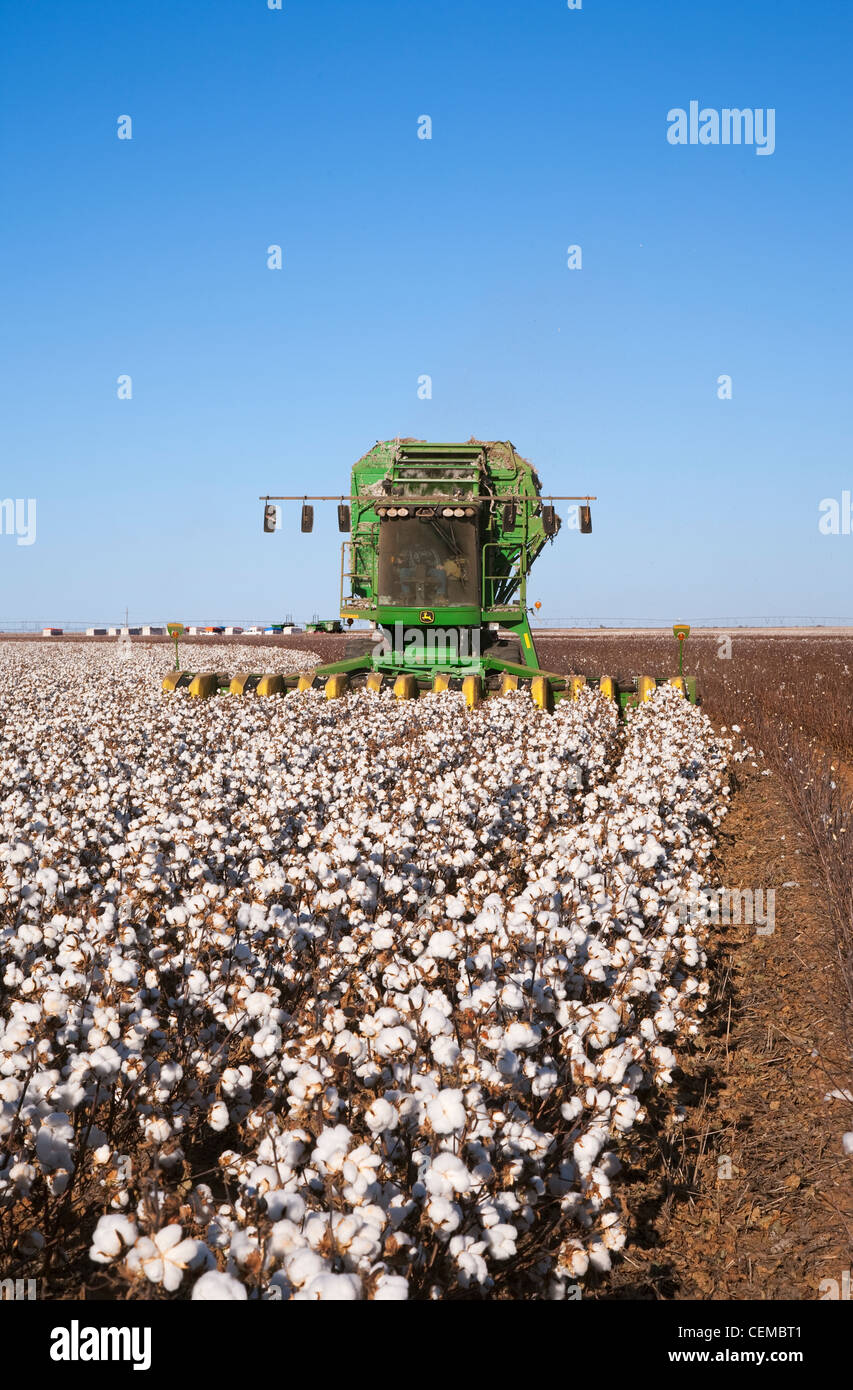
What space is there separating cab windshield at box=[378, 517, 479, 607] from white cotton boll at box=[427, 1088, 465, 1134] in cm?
1450

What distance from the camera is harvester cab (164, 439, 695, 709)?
1652cm

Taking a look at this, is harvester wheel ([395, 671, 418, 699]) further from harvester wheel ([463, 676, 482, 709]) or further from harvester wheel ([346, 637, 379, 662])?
harvester wheel ([346, 637, 379, 662])

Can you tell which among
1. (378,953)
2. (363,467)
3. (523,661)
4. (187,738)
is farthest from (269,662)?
(378,953)

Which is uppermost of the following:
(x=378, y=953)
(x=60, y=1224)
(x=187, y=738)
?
(x=187, y=738)

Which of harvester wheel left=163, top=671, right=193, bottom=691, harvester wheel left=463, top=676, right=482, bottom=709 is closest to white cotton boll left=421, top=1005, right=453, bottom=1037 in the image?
harvester wheel left=463, top=676, right=482, bottom=709

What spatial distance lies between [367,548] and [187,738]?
26.4ft

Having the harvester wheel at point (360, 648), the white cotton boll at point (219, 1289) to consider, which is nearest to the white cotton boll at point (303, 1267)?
the white cotton boll at point (219, 1289)

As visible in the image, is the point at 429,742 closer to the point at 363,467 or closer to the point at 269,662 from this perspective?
the point at 363,467

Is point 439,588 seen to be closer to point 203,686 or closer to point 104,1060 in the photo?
point 203,686

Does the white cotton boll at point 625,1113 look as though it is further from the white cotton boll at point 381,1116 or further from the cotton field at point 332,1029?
the white cotton boll at point 381,1116

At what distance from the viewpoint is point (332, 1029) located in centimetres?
382

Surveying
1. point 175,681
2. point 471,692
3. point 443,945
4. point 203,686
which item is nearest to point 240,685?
point 203,686
